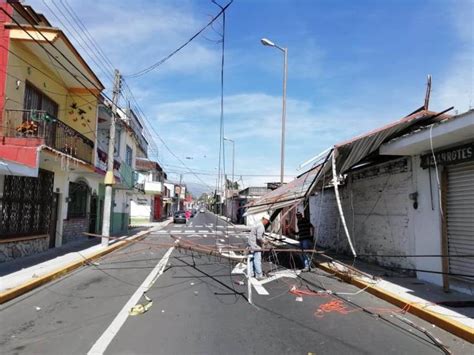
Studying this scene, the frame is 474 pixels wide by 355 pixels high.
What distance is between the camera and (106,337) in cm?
614

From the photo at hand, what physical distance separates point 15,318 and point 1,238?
711 cm

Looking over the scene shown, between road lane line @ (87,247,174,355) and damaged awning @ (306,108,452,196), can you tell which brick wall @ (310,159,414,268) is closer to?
damaged awning @ (306,108,452,196)

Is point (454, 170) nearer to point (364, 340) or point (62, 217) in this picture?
point (364, 340)

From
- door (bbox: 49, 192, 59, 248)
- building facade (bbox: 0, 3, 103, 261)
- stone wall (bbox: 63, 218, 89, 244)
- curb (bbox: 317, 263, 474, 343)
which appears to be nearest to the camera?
curb (bbox: 317, 263, 474, 343)

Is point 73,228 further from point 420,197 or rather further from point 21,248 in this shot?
point 420,197

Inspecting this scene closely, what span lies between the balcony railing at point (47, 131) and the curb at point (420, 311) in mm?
10379

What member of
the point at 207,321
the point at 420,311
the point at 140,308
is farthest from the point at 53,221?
the point at 420,311

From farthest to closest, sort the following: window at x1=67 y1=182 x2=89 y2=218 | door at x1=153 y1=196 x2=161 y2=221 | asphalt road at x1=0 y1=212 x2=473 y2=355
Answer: door at x1=153 y1=196 x2=161 y2=221 < window at x1=67 y1=182 x2=89 y2=218 < asphalt road at x1=0 y1=212 x2=473 y2=355

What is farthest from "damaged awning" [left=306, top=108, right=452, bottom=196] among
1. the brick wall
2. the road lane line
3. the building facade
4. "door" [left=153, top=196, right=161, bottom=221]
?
"door" [left=153, top=196, right=161, bottom=221]

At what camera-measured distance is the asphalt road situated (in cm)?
584

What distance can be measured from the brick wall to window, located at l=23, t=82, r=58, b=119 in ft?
37.4

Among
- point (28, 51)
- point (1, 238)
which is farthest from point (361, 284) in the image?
point (28, 51)

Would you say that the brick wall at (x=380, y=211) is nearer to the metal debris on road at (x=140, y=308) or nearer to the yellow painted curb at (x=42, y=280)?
the metal debris on road at (x=140, y=308)

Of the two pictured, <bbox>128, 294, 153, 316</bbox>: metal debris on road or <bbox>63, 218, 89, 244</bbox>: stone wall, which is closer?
<bbox>128, 294, 153, 316</bbox>: metal debris on road
